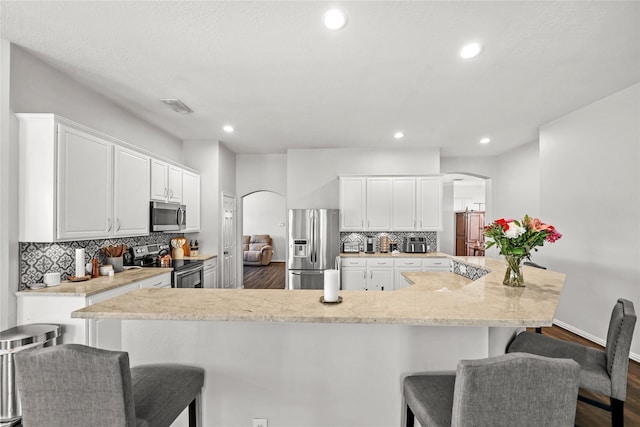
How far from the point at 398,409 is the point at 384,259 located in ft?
11.8

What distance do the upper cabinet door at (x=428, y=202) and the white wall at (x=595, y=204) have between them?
156 centimetres

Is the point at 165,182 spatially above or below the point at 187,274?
above

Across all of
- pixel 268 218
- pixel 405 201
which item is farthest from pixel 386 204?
pixel 268 218

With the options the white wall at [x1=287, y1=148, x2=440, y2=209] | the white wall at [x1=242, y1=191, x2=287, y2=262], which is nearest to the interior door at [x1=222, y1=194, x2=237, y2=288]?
the white wall at [x1=287, y1=148, x2=440, y2=209]

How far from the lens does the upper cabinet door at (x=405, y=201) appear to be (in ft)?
18.0

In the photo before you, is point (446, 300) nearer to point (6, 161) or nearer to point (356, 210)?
point (6, 161)

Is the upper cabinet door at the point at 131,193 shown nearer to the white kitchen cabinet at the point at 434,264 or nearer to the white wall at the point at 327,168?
the white wall at the point at 327,168

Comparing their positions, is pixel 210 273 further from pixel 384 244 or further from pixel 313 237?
pixel 384 244

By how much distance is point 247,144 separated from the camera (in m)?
5.57

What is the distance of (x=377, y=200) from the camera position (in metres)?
5.48

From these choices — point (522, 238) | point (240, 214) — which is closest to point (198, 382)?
point (522, 238)

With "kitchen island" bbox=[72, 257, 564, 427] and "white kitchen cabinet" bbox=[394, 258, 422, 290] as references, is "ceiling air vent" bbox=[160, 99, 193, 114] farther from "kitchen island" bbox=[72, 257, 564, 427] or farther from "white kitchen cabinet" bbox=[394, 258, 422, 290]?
"white kitchen cabinet" bbox=[394, 258, 422, 290]

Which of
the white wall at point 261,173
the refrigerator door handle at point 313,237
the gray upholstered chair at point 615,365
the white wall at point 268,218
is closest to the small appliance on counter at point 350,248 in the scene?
the refrigerator door handle at point 313,237

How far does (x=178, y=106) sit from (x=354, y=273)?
359 centimetres
